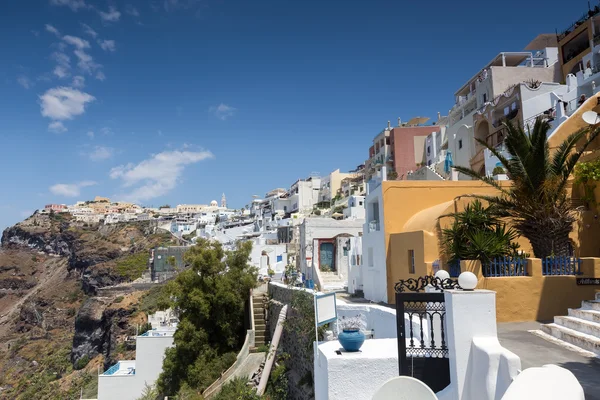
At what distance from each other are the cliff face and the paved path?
101 ft

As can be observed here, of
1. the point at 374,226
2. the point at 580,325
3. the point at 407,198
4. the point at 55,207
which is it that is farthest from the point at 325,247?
the point at 55,207

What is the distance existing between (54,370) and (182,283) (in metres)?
35.3

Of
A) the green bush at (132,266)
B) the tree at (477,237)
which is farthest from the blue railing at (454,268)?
the green bush at (132,266)

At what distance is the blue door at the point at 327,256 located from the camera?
26.3 meters

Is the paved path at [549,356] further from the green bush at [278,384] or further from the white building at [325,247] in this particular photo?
the white building at [325,247]

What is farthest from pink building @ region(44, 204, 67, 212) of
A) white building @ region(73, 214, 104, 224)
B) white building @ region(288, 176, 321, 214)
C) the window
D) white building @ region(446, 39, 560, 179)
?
the window

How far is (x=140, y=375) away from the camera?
2034 cm

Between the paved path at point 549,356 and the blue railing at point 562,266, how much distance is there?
1.75 meters

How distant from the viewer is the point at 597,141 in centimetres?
1377

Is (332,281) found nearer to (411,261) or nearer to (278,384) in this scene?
(278,384)

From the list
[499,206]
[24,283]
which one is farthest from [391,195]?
[24,283]

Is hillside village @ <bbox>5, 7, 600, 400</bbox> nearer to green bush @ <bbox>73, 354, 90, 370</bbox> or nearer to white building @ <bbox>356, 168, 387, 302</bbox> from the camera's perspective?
white building @ <bbox>356, 168, 387, 302</bbox>

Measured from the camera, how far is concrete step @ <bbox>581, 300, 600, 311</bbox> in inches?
312

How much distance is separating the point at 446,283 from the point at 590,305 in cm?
342
